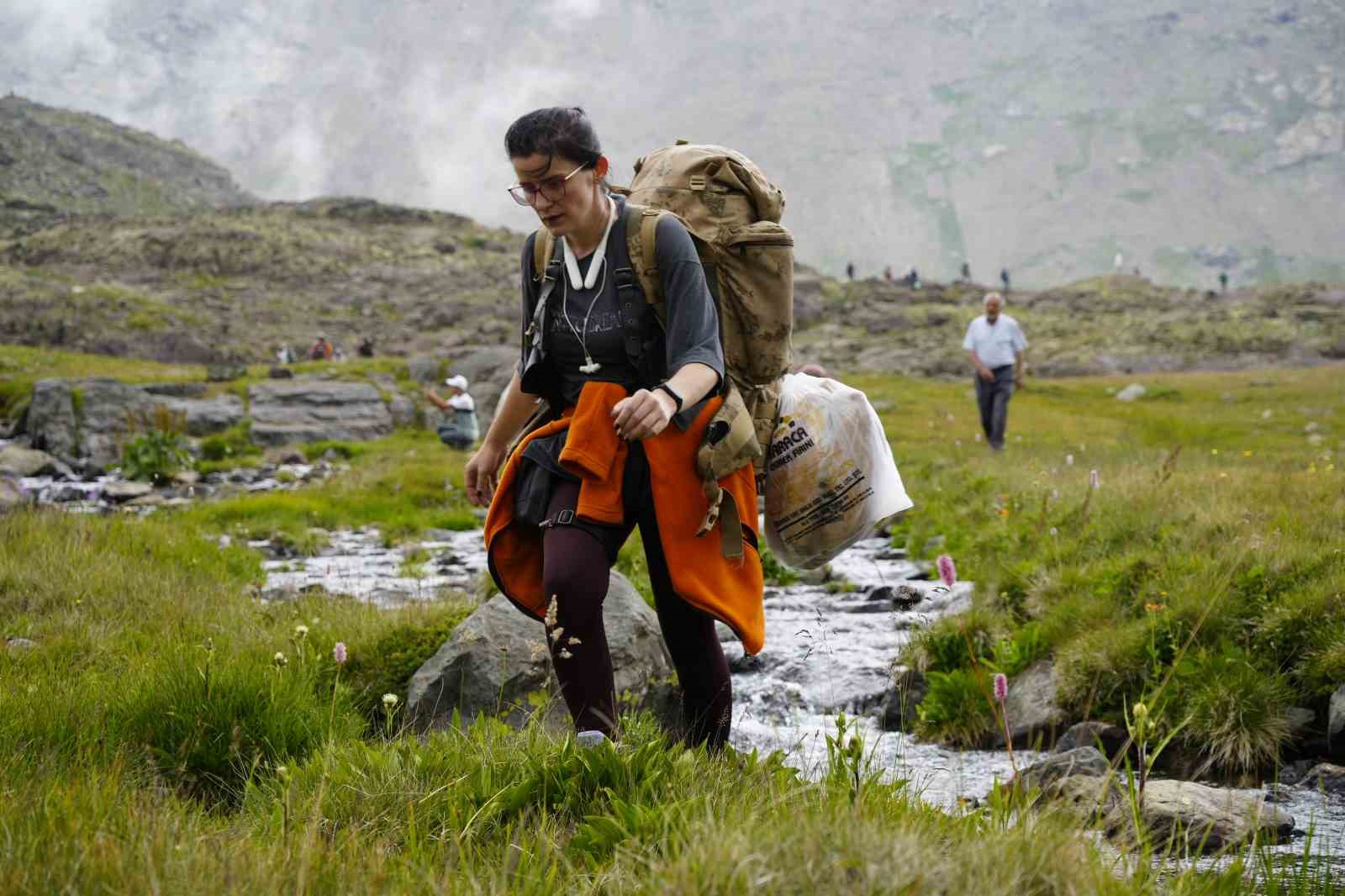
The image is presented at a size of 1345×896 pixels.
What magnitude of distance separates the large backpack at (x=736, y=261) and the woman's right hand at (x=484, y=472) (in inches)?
35.5

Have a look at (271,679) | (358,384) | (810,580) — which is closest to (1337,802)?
(271,679)

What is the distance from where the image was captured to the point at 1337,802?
4.64 m

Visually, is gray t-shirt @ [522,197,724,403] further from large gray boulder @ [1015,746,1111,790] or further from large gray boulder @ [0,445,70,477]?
large gray boulder @ [0,445,70,477]

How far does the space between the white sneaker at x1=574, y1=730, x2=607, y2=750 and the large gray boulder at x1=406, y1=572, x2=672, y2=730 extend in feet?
5.52

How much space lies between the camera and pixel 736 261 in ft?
13.7

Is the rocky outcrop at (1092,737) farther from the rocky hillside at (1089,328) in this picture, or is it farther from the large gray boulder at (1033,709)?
the rocky hillside at (1089,328)

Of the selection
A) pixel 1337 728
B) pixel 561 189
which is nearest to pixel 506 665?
pixel 561 189

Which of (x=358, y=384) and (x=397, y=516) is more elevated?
(x=358, y=384)

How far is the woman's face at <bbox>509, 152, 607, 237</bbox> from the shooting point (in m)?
4.01

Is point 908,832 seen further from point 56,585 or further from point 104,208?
point 104,208

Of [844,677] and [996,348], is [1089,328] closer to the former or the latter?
[996,348]

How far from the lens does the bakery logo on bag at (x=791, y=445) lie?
435 centimetres

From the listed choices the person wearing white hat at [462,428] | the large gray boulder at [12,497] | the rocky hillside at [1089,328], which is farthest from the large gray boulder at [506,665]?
the rocky hillside at [1089,328]

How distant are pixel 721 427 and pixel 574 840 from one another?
166 cm
